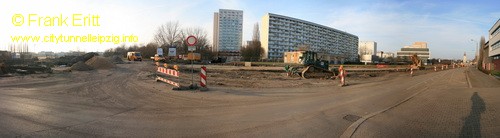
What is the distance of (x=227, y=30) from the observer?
157 m

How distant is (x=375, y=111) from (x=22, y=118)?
835 cm

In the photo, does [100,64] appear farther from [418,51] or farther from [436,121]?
[418,51]

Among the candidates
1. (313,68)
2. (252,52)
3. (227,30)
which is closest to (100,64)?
(313,68)

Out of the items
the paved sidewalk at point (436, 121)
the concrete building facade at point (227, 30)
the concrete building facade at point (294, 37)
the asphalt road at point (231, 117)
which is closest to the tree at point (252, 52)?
the concrete building facade at point (294, 37)

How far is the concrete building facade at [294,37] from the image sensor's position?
144m

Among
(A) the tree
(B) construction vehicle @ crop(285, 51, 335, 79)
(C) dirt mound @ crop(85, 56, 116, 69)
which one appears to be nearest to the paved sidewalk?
(B) construction vehicle @ crop(285, 51, 335, 79)

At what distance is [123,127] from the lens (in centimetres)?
621

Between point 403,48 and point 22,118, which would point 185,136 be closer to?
point 22,118

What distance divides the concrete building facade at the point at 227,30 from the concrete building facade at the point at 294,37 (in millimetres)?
14056

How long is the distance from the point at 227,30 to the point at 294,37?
3272 centimetres

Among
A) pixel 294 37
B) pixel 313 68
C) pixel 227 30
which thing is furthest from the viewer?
pixel 227 30

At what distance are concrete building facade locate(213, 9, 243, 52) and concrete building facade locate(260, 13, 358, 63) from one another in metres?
14.1

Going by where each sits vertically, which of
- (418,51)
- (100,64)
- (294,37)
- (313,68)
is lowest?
(313,68)

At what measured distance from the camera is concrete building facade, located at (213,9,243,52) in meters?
156
